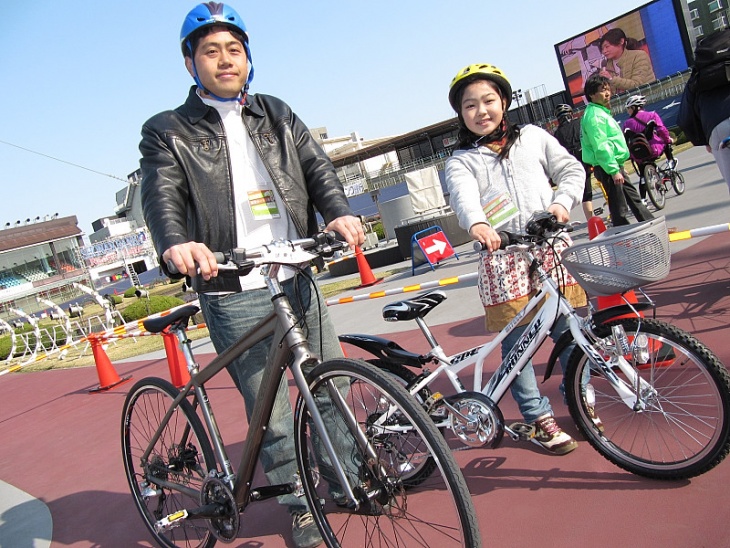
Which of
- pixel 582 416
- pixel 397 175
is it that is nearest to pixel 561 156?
pixel 582 416

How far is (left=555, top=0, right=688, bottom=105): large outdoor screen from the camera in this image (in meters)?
38.5

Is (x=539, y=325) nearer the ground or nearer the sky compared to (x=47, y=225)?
nearer the ground

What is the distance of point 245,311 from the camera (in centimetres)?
285

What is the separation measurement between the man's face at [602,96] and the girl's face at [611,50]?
38.9 meters

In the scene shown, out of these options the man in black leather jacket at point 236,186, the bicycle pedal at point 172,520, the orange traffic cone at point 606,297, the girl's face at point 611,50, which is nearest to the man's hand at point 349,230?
the man in black leather jacket at point 236,186

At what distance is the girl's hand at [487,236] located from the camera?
2781 millimetres

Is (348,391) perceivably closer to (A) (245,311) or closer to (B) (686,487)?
(A) (245,311)

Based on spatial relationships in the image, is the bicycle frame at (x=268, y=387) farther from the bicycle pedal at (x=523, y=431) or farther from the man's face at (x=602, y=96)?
the man's face at (x=602, y=96)

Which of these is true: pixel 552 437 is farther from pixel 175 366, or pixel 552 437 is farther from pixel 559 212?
pixel 175 366

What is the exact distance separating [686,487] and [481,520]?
0.85 metres

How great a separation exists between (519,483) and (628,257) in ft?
3.97

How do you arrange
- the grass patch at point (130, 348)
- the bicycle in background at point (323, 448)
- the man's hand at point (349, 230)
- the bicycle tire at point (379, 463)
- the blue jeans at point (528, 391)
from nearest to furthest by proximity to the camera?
the bicycle tire at point (379, 463) < the bicycle in background at point (323, 448) < the man's hand at point (349, 230) < the blue jeans at point (528, 391) < the grass patch at point (130, 348)


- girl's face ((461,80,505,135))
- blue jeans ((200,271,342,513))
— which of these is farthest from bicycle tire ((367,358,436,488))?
girl's face ((461,80,505,135))

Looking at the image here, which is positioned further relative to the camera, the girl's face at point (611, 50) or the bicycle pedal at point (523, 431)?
the girl's face at point (611, 50)
